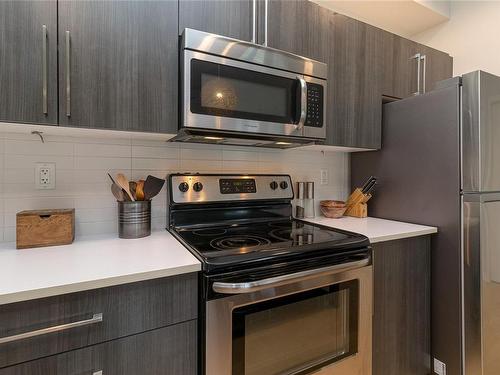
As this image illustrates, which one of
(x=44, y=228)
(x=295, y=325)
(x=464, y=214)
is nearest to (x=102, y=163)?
(x=44, y=228)

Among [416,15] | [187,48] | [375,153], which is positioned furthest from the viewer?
[416,15]

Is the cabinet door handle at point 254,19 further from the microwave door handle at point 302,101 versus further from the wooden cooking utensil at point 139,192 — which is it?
the wooden cooking utensil at point 139,192

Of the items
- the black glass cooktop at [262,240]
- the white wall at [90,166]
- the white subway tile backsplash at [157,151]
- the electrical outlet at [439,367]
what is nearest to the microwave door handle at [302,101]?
the white wall at [90,166]

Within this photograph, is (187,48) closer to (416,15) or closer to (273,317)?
(273,317)

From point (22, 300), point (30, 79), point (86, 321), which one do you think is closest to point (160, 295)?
point (86, 321)

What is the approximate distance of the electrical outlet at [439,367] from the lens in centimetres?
148

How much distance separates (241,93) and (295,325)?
101 cm

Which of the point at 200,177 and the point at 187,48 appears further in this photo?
the point at 200,177

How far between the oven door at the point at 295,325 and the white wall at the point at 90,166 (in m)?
0.72

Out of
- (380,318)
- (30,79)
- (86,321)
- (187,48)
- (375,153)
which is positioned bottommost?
(380,318)

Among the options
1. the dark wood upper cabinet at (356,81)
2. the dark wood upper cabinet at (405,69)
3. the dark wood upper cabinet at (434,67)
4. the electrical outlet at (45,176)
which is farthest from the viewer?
the dark wood upper cabinet at (434,67)

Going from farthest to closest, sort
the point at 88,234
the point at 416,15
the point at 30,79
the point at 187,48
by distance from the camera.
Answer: the point at 416,15 → the point at 88,234 → the point at 187,48 → the point at 30,79

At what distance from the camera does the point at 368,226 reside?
1604mm

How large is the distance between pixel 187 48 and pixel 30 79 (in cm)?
57
